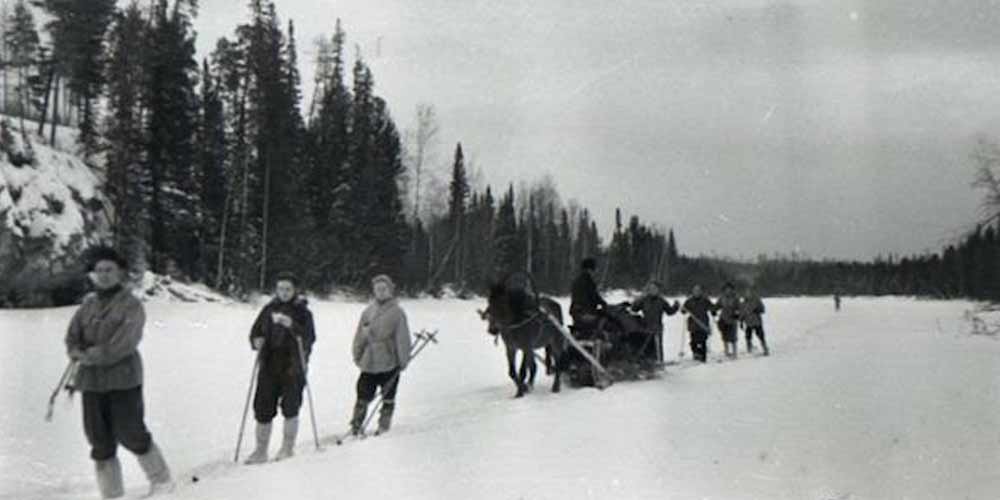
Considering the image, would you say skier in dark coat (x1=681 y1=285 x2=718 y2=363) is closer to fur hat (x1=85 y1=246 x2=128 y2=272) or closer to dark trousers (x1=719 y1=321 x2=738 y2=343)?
dark trousers (x1=719 y1=321 x2=738 y2=343)

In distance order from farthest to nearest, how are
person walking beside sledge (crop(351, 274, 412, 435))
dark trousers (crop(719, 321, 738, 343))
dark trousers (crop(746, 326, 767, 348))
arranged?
dark trousers (crop(746, 326, 767, 348))
dark trousers (crop(719, 321, 738, 343))
person walking beside sledge (crop(351, 274, 412, 435))

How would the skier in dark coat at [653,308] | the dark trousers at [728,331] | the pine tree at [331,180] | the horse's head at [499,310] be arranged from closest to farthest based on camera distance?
1. the horse's head at [499,310]
2. the skier in dark coat at [653,308]
3. the dark trousers at [728,331]
4. the pine tree at [331,180]

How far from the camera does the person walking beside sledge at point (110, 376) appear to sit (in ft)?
26.2

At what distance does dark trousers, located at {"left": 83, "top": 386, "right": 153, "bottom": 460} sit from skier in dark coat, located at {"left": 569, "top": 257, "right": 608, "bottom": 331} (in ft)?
28.9

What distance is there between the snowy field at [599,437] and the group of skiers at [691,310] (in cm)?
135

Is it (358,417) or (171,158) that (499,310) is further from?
(171,158)

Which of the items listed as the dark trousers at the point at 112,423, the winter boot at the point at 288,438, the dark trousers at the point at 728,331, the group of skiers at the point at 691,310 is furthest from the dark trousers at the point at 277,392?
the dark trousers at the point at 728,331

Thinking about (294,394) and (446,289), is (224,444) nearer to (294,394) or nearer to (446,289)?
(294,394)

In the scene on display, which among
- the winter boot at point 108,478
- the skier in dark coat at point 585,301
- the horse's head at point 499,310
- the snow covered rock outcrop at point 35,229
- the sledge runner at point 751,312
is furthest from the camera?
the snow covered rock outcrop at point 35,229

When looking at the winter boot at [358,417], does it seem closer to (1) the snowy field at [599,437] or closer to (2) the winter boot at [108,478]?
(1) the snowy field at [599,437]

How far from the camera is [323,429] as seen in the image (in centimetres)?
1309

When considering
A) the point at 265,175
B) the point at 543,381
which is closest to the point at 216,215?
the point at 265,175

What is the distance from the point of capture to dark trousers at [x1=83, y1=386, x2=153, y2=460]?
8.00 meters

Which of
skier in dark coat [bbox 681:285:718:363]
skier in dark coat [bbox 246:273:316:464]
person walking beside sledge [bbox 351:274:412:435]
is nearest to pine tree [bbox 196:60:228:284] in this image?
skier in dark coat [bbox 681:285:718:363]
